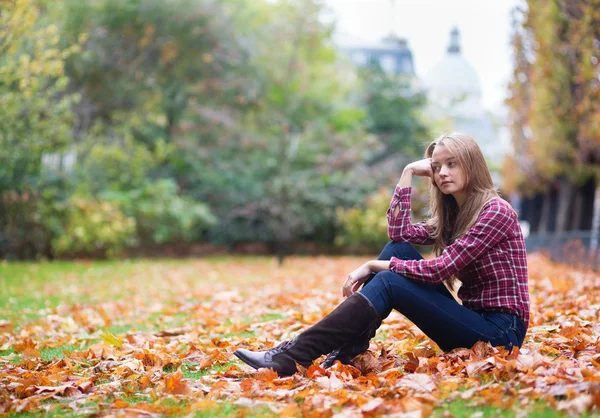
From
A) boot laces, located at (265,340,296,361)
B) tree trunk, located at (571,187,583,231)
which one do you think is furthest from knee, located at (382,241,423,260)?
tree trunk, located at (571,187,583,231)

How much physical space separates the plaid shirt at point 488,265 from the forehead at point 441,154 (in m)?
0.38

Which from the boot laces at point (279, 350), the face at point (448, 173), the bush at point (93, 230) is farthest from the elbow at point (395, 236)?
the bush at point (93, 230)

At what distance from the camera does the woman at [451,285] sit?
3.52 metres

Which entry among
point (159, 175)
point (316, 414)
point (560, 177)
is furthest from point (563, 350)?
point (159, 175)

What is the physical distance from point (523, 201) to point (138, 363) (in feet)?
99.2

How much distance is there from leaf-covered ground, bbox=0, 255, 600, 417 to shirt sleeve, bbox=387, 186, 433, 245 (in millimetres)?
707

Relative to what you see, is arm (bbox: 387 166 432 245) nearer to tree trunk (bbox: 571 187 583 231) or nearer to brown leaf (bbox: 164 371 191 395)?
brown leaf (bbox: 164 371 191 395)

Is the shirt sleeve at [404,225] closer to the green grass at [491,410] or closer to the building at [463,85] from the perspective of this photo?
the green grass at [491,410]

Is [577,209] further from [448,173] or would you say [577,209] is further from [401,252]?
[401,252]

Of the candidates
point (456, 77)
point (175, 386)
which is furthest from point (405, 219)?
point (456, 77)

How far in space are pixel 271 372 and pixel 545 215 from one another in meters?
23.2

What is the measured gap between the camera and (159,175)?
22156 mm

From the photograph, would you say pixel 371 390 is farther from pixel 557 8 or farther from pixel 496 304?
pixel 557 8

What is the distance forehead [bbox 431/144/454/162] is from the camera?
3801 mm
